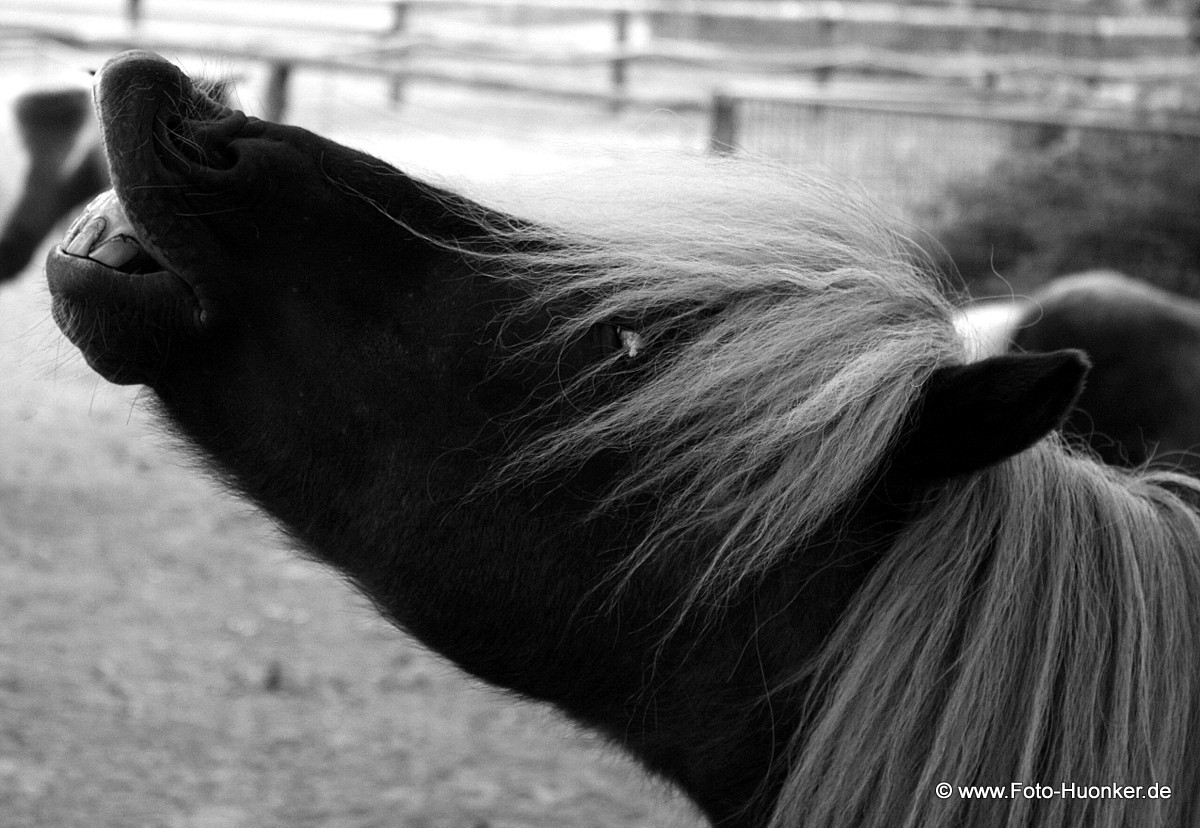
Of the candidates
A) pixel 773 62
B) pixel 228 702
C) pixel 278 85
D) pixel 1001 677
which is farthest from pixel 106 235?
pixel 773 62

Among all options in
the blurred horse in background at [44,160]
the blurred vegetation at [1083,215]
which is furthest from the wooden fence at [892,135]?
the blurred horse in background at [44,160]

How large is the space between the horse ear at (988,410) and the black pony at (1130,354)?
2.91 meters

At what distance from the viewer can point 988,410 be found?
4.32 ft

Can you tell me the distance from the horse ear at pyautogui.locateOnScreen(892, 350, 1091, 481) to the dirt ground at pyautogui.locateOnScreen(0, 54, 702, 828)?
1.04 meters

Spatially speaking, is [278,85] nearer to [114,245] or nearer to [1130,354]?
[1130,354]

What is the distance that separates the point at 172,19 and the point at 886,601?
14.2m

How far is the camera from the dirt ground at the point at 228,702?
11.5 feet

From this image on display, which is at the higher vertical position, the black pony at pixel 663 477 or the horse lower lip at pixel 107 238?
the horse lower lip at pixel 107 238

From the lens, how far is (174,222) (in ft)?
4.24

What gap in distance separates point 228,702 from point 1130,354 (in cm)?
354

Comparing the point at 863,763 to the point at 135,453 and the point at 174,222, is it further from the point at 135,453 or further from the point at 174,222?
the point at 135,453

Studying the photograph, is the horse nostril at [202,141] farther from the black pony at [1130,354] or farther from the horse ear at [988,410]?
the black pony at [1130,354]

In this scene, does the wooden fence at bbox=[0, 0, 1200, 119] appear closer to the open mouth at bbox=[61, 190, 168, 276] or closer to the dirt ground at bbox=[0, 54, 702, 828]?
the dirt ground at bbox=[0, 54, 702, 828]

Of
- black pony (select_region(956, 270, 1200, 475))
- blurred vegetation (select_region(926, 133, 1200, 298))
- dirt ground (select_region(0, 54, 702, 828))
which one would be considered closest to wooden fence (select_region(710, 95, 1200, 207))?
blurred vegetation (select_region(926, 133, 1200, 298))
